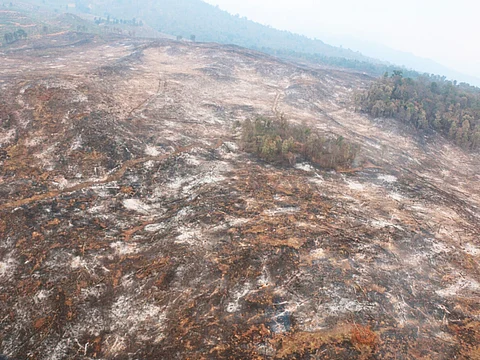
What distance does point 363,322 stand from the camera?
13.7 m

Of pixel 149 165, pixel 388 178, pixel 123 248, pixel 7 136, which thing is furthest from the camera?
pixel 388 178

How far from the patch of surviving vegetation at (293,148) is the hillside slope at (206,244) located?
61.3 inches

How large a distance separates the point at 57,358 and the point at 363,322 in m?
13.4

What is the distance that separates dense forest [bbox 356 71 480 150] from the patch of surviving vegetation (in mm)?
26557

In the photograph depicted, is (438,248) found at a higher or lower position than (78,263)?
higher

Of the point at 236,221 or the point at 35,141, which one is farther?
the point at 35,141

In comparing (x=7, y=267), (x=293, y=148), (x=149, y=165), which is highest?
(x=293, y=148)

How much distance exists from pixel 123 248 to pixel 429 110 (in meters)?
64.5

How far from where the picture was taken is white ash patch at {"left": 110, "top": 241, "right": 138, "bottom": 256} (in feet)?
56.9

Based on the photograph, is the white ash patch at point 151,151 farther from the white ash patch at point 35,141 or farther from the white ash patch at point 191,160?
the white ash patch at point 35,141

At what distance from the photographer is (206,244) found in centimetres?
1805

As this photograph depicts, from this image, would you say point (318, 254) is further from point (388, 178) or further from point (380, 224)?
point (388, 178)

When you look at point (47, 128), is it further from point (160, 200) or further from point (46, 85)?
point (160, 200)

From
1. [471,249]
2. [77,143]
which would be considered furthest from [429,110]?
[77,143]
